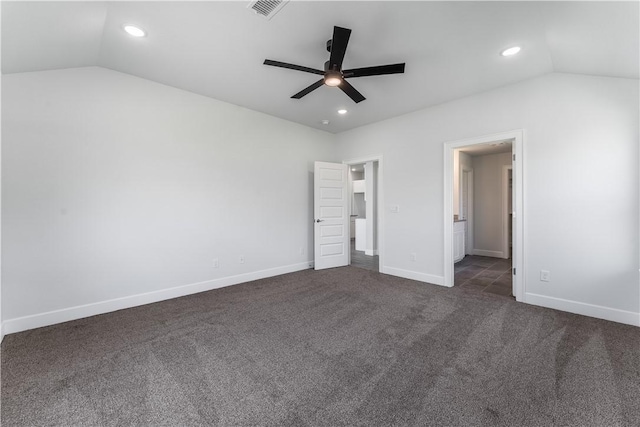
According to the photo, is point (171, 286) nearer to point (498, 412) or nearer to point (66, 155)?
point (66, 155)

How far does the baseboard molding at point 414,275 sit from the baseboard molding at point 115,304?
2.14m

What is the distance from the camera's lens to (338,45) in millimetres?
2086

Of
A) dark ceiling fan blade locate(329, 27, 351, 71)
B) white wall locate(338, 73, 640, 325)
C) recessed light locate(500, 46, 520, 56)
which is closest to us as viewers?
dark ceiling fan blade locate(329, 27, 351, 71)

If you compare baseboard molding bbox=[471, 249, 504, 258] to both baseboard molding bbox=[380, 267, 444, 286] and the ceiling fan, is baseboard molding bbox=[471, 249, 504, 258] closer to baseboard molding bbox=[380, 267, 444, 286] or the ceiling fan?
baseboard molding bbox=[380, 267, 444, 286]

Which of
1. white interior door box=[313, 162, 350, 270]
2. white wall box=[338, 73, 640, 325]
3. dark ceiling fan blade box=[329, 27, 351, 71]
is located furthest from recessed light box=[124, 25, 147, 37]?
white wall box=[338, 73, 640, 325]

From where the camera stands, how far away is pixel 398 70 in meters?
2.36

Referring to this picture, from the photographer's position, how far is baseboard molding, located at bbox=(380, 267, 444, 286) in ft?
13.2

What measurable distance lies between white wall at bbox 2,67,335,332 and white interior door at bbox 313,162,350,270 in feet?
2.75

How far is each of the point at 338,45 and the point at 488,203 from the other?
590 cm

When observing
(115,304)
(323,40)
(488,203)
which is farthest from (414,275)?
(115,304)

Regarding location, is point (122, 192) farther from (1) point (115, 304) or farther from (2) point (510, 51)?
(2) point (510, 51)

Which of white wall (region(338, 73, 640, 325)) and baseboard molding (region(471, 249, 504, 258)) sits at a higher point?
white wall (region(338, 73, 640, 325))

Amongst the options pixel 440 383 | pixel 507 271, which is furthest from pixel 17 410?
pixel 507 271

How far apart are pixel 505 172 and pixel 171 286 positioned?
705 cm
